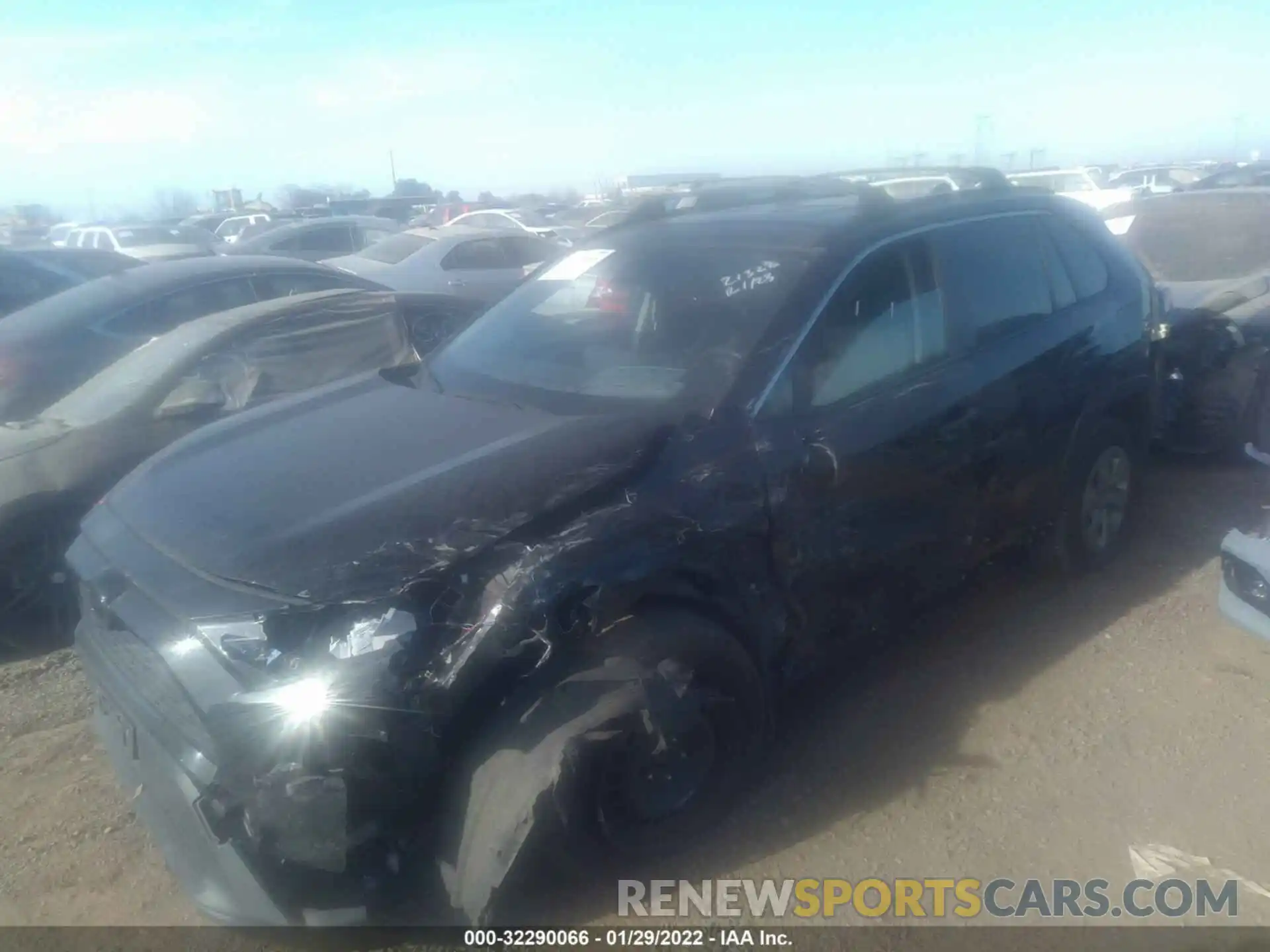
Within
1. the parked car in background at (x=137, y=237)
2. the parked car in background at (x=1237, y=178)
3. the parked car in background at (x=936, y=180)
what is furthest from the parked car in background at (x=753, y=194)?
the parked car in background at (x=137, y=237)

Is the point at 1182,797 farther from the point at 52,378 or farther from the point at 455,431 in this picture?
the point at 52,378

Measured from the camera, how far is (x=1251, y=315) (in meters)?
6.11

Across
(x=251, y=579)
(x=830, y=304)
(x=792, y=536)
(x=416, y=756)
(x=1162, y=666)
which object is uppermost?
(x=830, y=304)

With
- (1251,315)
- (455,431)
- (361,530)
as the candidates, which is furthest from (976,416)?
(1251,315)

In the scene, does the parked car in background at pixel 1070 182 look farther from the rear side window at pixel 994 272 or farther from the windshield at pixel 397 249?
the rear side window at pixel 994 272

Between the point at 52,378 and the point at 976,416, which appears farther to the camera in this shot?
the point at 52,378

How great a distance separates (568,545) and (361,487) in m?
0.67

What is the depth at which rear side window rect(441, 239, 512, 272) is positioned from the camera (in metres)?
11.7

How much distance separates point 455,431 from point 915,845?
1.98 metres

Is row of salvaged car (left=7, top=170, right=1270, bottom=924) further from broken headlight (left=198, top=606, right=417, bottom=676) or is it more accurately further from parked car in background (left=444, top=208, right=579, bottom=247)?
parked car in background (left=444, top=208, right=579, bottom=247)

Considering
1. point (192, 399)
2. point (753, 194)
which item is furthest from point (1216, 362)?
point (192, 399)

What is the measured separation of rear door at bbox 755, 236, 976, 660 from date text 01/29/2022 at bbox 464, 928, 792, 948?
972 mm

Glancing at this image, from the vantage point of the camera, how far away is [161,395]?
486 cm

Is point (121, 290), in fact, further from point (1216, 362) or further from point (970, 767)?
point (1216, 362)
